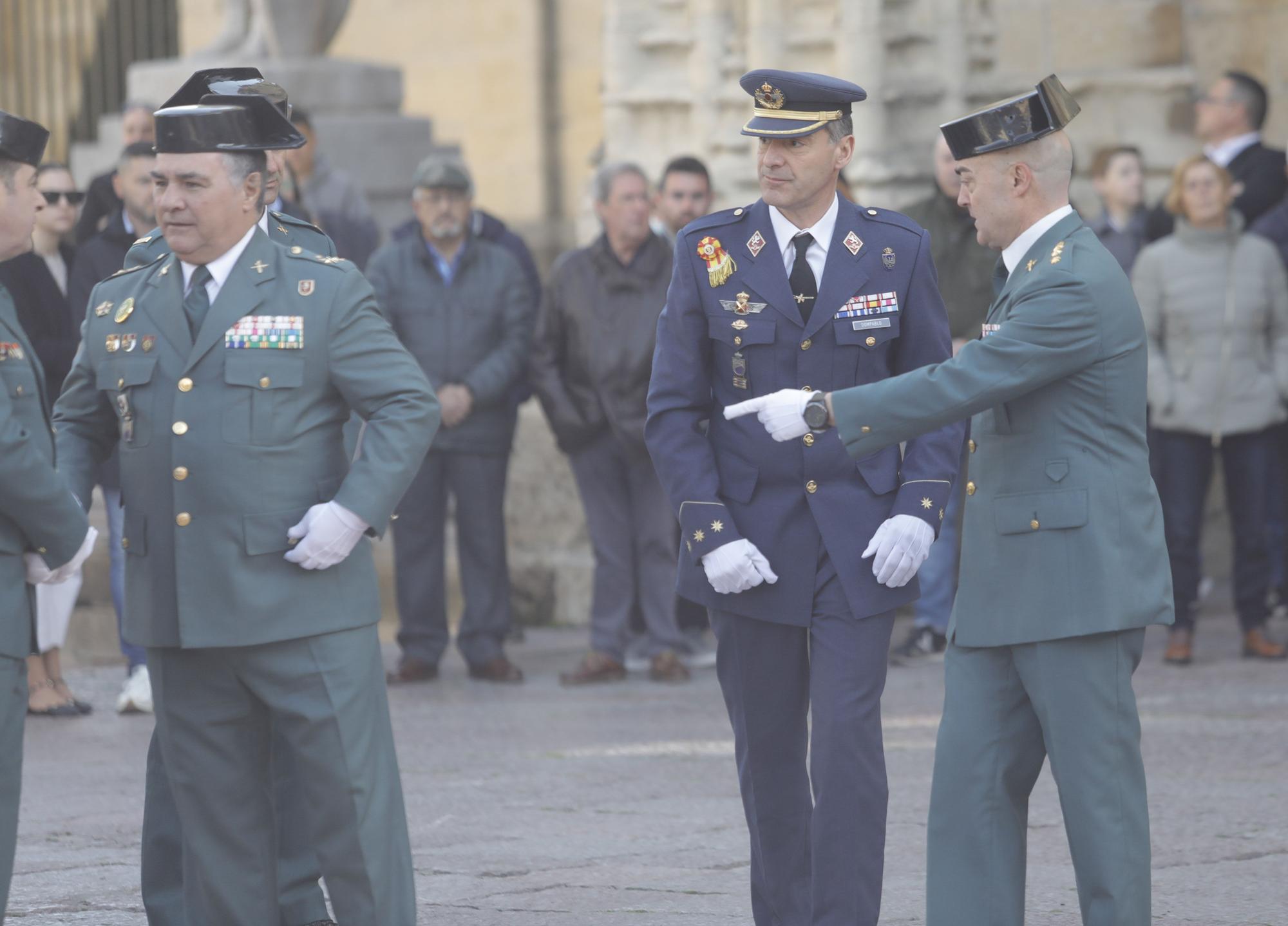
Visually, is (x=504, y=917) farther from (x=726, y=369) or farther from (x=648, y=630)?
(x=648, y=630)

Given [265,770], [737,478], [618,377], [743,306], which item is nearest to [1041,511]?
[737,478]

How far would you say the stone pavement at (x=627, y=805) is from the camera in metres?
5.19

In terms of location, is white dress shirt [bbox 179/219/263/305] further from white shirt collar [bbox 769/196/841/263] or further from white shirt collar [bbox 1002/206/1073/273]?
white shirt collar [bbox 1002/206/1073/273]

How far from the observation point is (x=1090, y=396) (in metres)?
4.26

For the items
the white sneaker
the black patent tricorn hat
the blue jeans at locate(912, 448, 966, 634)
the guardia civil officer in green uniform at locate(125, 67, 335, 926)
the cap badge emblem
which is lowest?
the white sneaker

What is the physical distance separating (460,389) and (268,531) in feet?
14.2

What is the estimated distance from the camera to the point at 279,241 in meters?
4.94

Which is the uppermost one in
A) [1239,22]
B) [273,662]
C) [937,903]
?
[1239,22]

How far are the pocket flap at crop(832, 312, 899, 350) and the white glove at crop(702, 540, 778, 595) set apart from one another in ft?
1.62

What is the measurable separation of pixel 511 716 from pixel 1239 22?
631 centimetres

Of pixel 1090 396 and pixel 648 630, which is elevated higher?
pixel 1090 396

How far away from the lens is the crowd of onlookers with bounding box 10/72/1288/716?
8.65 metres

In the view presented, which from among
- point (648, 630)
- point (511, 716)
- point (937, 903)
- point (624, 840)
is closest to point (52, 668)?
point (511, 716)

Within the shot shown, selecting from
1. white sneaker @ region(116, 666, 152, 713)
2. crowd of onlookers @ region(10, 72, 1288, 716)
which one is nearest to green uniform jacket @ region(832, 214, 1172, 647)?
crowd of onlookers @ region(10, 72, 1288, 716)
